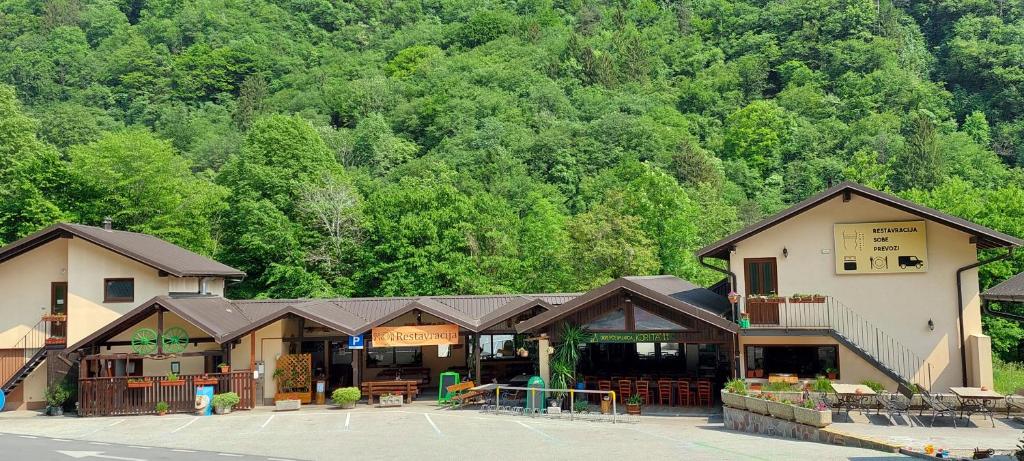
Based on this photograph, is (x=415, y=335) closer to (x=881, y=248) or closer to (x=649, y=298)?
(x=649, y=298)

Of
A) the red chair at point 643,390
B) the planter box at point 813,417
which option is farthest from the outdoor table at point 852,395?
the red chair at point 643,390

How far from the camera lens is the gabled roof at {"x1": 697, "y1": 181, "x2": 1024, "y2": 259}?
23.4m

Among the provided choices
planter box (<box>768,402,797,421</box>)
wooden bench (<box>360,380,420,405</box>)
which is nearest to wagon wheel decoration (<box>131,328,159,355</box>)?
wooden bench (<box>360,380,420,405</box>)

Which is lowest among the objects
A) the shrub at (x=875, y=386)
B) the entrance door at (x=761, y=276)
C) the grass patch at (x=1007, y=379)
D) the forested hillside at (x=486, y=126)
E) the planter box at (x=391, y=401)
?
the planter box at (x=391, y=401)

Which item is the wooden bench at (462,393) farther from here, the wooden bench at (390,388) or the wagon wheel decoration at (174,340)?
the wagon wheel decoration at (174,340)

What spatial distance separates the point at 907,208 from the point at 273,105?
8866 centimetres

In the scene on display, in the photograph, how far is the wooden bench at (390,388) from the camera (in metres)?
27.8

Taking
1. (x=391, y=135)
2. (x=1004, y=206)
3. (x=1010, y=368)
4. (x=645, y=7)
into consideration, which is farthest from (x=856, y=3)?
(x=1010, y=368)

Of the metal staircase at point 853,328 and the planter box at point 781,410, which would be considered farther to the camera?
the metal staircase at point 853,328

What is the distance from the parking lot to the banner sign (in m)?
2.53

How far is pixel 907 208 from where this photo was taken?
79.3ft

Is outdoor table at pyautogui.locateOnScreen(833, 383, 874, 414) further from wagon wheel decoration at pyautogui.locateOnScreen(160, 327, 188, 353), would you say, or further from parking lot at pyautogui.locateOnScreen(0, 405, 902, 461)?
wagon wheel decoration at pyautogui.locateOnScreen(160, 327, 188, 353)

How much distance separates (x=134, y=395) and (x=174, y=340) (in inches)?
78.8

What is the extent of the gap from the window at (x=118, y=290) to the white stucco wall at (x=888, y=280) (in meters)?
20.2
